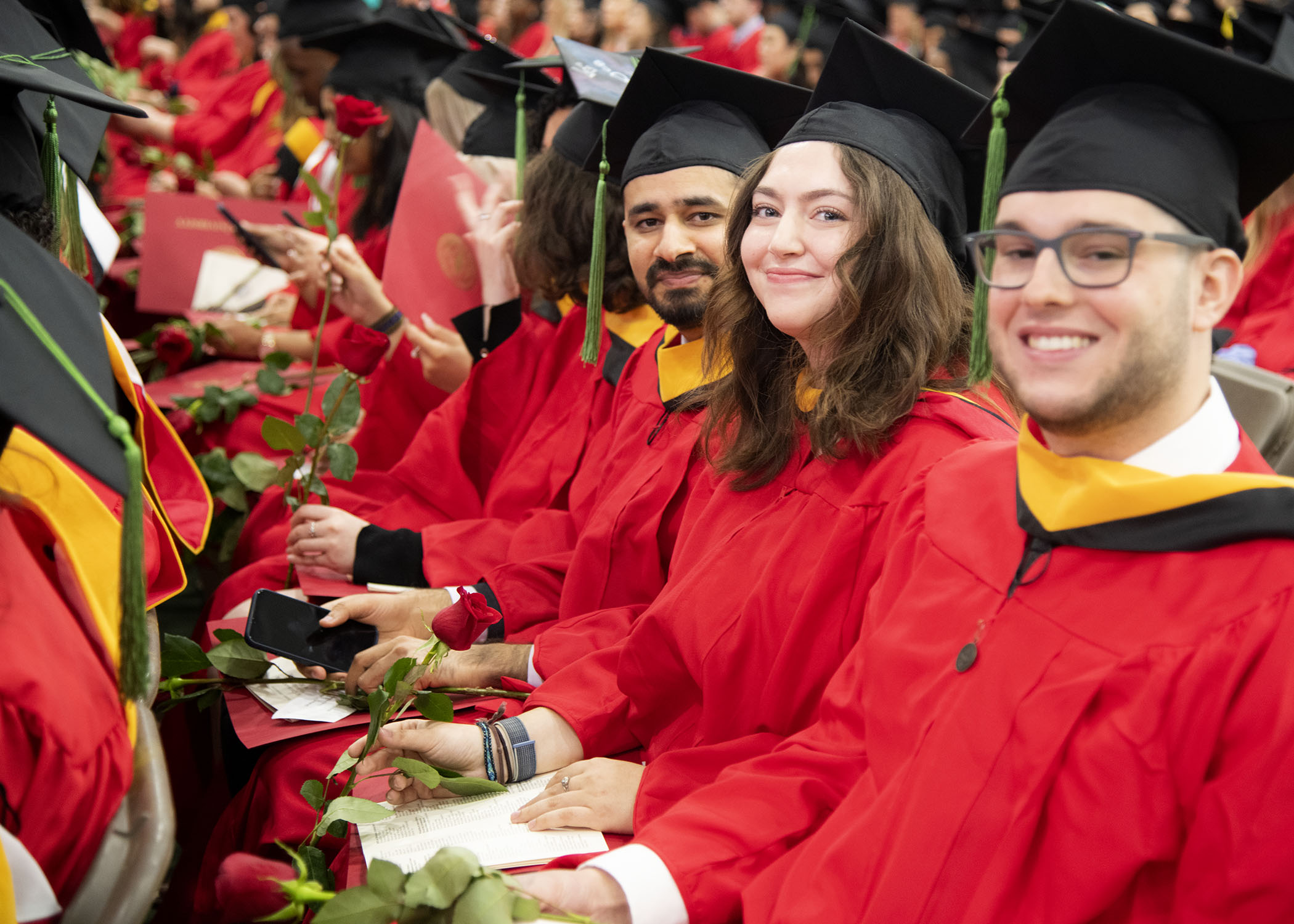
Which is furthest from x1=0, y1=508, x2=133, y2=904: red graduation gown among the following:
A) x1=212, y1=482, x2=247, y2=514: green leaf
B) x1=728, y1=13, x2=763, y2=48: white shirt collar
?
x1=728, y1=13, x2=763, y2=48: white shirt collar

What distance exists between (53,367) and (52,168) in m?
0.80

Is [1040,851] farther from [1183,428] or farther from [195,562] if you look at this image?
[195,562]

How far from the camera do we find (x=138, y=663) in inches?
47.3

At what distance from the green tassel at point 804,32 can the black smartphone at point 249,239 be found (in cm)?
444

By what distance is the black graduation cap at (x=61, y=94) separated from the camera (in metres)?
1.50

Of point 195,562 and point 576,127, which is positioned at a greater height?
point 576,127

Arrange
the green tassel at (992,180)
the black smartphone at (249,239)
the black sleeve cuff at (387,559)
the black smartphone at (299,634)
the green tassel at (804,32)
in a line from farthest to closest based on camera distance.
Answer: the green tassel at (804,32)
the black smartphone at (249,239)
the black sleeve cuff at (387,559)
the black smartphone at (299,634)
the green tassel at (992,180)

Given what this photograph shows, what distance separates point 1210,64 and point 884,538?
27.4 inches

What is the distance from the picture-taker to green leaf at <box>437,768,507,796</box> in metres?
1.59

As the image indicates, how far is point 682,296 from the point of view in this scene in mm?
2230

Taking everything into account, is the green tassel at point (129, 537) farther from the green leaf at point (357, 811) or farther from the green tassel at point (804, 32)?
the green tassel at point (804, 32)

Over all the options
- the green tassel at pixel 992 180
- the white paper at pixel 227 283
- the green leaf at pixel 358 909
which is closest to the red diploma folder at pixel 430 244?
the white paper at pixel 227 283

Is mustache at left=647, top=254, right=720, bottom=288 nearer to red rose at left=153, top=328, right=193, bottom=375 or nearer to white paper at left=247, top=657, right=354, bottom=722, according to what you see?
white paper at left=247, top=657, right=354, bottom=722

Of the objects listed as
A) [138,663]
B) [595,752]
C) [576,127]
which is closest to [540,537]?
[595,752]
